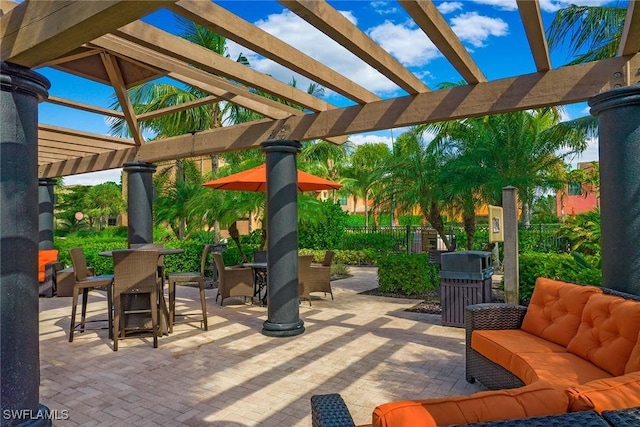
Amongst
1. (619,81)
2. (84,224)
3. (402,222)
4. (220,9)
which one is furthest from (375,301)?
(84,224)

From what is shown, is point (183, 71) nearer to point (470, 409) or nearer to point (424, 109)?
point (424, 109)

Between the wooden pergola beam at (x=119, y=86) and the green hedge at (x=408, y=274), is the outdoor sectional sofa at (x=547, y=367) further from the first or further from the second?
the wooden pergola beam at (x=119, y=86)

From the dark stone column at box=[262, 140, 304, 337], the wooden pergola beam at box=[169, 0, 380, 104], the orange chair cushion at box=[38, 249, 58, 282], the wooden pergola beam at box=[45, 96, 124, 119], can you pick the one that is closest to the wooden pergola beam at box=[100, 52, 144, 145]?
the wooden pergola beam at box=[45, 96, 124, 119]

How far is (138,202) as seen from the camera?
282 inches

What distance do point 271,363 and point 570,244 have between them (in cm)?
951

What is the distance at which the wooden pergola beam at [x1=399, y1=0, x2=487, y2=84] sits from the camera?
3170 millimetres

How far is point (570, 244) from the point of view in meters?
10.9

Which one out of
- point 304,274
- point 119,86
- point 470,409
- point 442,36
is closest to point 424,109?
point 442,36

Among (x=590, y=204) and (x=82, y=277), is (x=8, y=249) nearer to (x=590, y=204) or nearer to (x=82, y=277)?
(x=82, y=277)

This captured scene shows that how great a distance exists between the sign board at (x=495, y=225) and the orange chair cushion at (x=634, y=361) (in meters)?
3.12

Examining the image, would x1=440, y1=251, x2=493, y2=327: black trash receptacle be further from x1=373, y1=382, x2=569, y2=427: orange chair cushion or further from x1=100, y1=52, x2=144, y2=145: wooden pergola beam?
x1=100, y1=52, x2=144, y2=145: wooden pergola beam

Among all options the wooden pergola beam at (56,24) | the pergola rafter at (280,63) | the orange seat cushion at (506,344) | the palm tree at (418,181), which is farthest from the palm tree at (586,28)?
the wooden pergola beam at (56,24)

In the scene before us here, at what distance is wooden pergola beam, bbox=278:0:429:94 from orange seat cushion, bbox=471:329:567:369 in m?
2.59

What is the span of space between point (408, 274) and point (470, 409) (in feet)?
23.9
